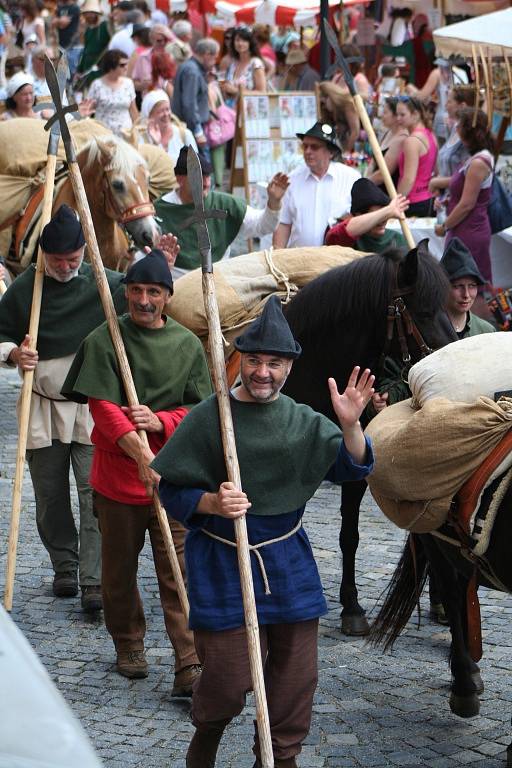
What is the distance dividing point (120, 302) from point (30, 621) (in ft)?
5.40

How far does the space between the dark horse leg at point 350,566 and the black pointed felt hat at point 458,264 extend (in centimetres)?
114

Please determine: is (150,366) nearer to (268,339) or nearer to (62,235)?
(62,235)

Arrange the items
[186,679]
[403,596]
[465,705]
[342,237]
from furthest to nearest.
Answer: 1. [342,237]
2. [403,596]
3. [186,679]
4. [465,705]

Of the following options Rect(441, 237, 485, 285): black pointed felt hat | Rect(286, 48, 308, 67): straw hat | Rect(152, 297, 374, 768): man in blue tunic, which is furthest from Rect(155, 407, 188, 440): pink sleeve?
Rect(286, 48, 308, 67): straw hat

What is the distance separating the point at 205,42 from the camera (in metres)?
17.4

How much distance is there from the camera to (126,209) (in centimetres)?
920

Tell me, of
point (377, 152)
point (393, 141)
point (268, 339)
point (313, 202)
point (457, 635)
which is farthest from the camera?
point (393, 141)

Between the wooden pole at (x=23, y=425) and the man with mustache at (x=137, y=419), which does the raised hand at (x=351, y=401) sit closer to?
the man with mustache at (x=137, y=419)

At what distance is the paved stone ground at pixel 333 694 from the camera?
556cm

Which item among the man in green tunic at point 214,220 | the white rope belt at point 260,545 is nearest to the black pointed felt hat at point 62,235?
the man in green tunic at point 214,220

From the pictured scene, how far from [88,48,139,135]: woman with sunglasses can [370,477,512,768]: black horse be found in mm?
9478

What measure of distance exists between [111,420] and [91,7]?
16.2 metres

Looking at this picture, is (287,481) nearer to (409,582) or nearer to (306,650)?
(306,650)

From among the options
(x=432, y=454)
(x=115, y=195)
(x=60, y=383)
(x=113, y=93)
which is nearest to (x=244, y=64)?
(x=113, y=93)
